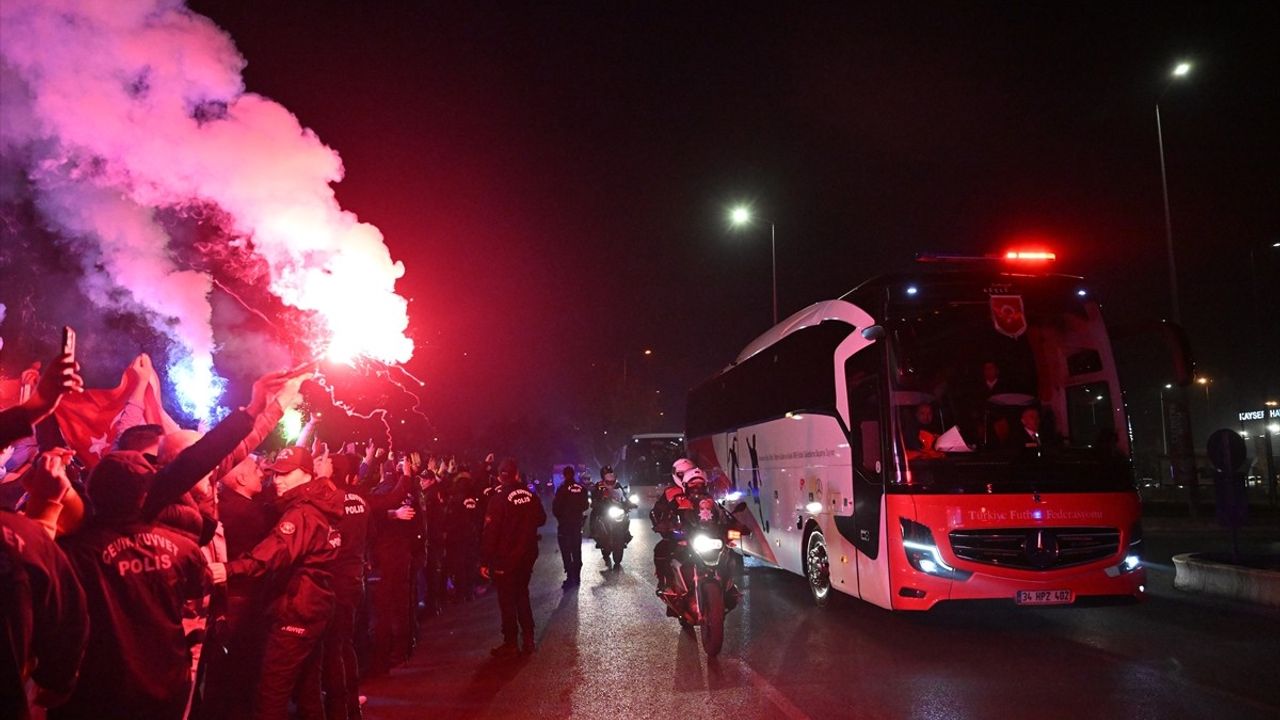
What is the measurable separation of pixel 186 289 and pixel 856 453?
29.2ft

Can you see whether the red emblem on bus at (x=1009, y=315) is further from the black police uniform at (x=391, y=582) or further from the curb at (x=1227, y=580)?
the black police uniform at (x=391, y=582)

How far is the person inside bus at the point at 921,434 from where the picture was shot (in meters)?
8.86

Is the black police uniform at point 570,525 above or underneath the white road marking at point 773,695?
above

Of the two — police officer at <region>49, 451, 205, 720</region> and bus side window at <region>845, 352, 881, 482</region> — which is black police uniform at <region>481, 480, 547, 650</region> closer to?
bus side window at <region>845, 352, 881, 482</region>

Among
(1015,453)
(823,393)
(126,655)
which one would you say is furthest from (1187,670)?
(126,655)

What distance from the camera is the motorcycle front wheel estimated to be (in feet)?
27.5

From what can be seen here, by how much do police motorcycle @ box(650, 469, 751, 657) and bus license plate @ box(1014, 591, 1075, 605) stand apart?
2.74 meters

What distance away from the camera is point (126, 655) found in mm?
3414

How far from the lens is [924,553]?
8695 millimetres

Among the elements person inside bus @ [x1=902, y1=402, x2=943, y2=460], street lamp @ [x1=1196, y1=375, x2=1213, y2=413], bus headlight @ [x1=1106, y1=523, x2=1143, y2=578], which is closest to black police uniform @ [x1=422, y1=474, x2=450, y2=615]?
person inside bus @ [x1=902, y1=402, x2=943, y2=460]

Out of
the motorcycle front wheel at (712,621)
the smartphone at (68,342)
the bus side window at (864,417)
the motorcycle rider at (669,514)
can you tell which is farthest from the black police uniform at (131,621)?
the bus side window at (864,417)

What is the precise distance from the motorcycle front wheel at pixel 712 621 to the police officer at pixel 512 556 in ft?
5.86

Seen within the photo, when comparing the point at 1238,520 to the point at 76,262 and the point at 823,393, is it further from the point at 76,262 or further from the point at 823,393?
the point at 76,262

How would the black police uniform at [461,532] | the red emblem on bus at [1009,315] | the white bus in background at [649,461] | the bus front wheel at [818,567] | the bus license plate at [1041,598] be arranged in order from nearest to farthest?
the bus license plate at [1041,598] → the red emblem on bus at [1009,315] → the bus front wheel at [818,567] → the black police uniform at [461,532] → the white bus in background at [649,461]
